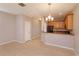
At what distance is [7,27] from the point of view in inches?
253

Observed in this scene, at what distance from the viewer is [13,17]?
689 centimetres

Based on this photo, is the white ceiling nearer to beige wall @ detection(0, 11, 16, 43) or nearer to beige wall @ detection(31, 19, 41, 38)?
beige wall @ detection(0, 11, 16, 43)

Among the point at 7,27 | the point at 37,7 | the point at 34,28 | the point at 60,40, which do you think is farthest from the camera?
the point at 34,28

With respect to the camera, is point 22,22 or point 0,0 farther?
point 22,22

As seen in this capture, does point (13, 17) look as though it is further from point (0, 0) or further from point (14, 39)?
point (0, 0)

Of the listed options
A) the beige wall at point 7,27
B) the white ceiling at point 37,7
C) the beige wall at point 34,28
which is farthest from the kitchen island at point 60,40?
Result: the beige wall at point 34,28

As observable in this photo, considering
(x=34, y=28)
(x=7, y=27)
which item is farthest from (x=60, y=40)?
(x=34, y=28)

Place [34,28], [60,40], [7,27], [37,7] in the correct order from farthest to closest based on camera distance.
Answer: [34,28] → [7,27] → [60,40] → [37,7]

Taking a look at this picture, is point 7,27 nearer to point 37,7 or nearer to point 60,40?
point 37,7

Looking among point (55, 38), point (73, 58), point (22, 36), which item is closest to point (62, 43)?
point (55, 38)

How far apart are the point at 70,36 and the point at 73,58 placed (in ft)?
14.6

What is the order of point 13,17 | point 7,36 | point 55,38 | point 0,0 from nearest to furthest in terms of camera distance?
point 0,0 → point 55,38 → point 7,36 → point 13,17

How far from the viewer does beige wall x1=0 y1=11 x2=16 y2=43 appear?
5.95m

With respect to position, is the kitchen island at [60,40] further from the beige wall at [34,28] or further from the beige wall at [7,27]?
the beige wall at [34,28]
